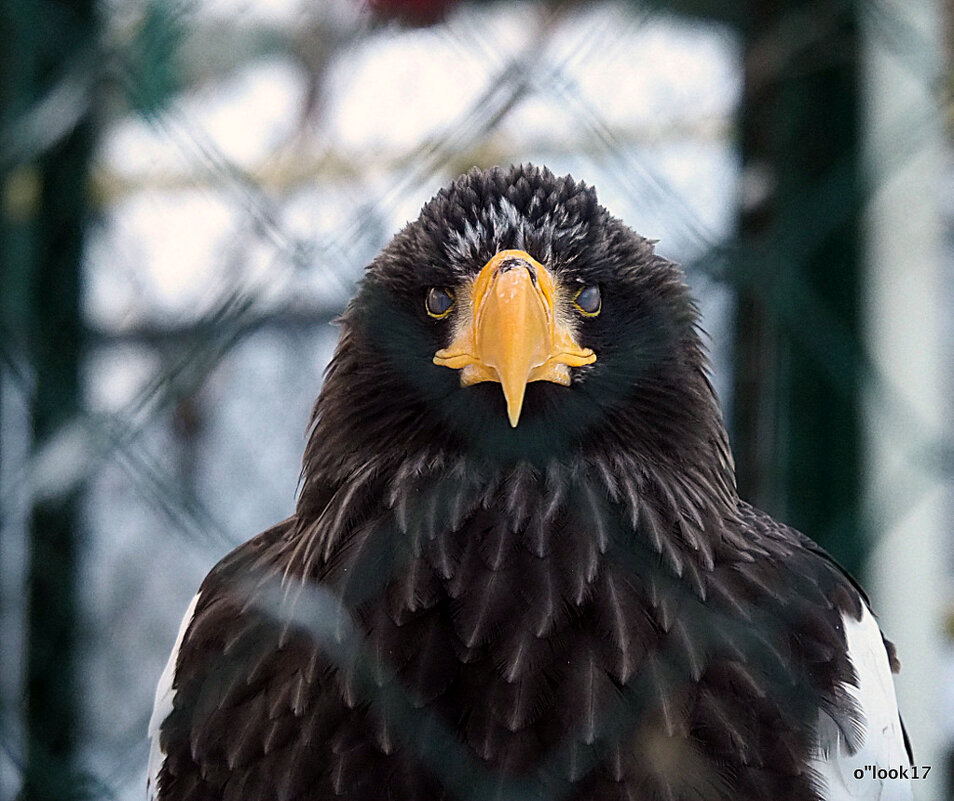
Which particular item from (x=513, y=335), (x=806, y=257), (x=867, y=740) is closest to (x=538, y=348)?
(x=513, y=335)

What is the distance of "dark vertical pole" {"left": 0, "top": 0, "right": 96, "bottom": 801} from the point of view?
1567 millimetres

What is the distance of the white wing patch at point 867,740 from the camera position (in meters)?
0.94

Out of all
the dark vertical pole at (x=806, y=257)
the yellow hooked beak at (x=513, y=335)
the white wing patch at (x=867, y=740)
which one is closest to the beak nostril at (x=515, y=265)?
the yellow hooked beak at (x=513, y=335)

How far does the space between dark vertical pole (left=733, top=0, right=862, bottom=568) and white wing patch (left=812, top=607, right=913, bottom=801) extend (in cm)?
61

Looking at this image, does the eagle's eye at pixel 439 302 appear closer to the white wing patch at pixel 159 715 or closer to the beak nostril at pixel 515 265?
the beak nostril at pixel 515 265

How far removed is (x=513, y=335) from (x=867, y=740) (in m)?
0.46

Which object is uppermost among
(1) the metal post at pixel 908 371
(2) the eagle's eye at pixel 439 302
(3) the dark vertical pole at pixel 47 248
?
(3) the dark vertical pole at pixel 47 248

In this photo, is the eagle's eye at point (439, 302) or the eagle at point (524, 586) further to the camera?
the eagle's eye at point (439, 302)

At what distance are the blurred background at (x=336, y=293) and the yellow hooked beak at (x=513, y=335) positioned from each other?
17.0 inches

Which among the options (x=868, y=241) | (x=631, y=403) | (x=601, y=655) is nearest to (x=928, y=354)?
(x=868, y=241)

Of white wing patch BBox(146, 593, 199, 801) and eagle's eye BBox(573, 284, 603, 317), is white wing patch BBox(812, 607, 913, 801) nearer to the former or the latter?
eagle's eye BBox(573, 284, 603, 317)

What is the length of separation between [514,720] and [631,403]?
31 cm

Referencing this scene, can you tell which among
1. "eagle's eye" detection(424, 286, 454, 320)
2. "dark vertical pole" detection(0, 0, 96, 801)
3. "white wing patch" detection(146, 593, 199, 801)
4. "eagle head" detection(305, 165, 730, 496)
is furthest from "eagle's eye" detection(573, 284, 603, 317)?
"dark vertical pole" detection(0, 0, 96, 801)

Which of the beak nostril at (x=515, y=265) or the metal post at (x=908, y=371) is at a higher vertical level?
the beak nostril at (x=515, y=265)
